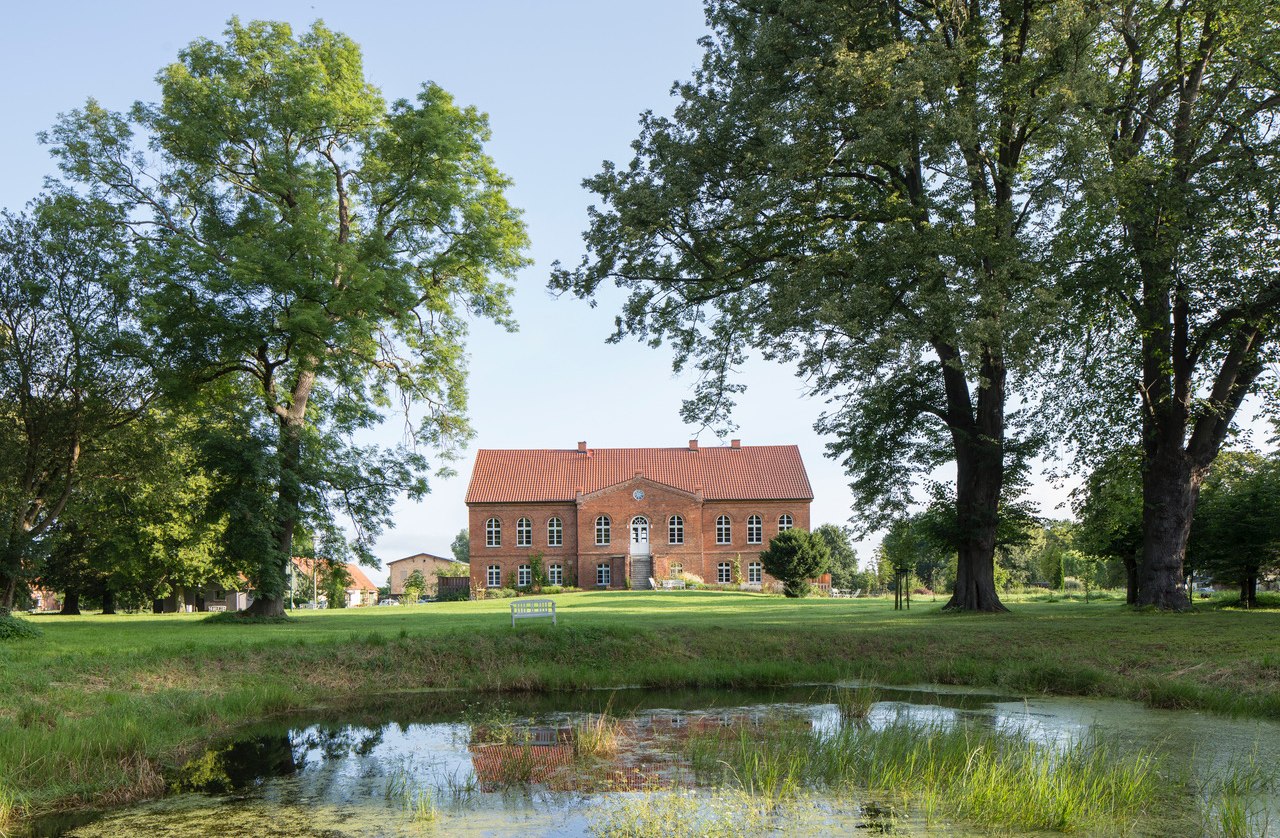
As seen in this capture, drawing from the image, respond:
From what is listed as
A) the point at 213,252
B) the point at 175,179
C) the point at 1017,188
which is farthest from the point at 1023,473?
the point at 175,179

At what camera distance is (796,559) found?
41594 millimetres

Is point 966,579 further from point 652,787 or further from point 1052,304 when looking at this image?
point 652,787

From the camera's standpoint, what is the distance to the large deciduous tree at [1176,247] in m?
17.8

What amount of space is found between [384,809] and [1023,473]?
18477mm

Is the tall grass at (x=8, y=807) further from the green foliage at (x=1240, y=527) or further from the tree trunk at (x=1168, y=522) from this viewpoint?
the green foliage at (x=1240, y=527)

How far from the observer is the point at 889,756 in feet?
27.5

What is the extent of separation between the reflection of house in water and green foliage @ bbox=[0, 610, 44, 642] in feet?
34.7

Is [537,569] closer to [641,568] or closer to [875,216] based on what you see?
[641,568]

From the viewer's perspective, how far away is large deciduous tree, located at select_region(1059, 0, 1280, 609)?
703 inches

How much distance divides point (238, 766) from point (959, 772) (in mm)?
6991

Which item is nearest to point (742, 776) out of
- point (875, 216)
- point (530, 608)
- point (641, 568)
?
point (530, 608)

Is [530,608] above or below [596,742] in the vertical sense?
above

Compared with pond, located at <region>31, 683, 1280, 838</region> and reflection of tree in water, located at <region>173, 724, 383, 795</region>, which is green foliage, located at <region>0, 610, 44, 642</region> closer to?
pond, located at <region>31, 683, 1280, 838</region>

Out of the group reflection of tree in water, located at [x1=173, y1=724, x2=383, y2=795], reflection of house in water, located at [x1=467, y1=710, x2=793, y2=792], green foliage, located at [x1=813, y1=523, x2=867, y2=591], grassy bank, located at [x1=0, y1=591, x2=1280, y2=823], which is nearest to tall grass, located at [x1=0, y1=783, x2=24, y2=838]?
grassy bank, located at [x1=0, y1=591, x2=1280, y2=823]
